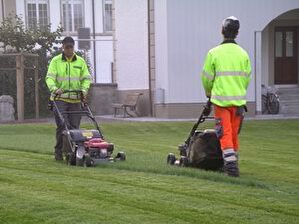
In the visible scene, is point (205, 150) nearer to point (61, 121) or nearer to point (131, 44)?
point (61, 121)

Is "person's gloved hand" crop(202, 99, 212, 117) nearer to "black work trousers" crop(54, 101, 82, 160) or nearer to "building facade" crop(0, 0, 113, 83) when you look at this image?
"black work trousers" crop(54, 101, 82, 160)

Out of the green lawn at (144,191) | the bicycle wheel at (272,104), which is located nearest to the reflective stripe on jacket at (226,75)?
the green lawn at (144,191)

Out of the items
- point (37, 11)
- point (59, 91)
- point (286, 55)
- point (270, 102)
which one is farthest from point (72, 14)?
point (59, 91)

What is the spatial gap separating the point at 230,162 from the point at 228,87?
98cm

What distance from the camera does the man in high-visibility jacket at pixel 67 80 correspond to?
11.1 m

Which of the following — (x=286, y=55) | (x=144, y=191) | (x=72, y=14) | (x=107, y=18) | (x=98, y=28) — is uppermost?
(x=72, y=14)

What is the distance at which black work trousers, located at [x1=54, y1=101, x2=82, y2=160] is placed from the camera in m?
11.1

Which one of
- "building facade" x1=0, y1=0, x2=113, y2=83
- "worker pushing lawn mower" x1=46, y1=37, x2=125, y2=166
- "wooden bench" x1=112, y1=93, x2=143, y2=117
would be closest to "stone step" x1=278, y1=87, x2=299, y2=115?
"wooden bench" x1=112, y1=93, x2=143, y2=117

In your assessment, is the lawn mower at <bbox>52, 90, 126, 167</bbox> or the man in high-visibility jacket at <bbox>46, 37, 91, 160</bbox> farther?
the man in high-visibility jacket at <bbox>46, 37, 91, 160</bbox>

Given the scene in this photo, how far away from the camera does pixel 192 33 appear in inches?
916

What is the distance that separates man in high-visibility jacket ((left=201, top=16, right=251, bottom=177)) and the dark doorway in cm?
1823

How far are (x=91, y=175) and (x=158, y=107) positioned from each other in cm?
1496

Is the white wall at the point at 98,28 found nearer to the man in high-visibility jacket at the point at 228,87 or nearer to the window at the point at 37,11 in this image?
the window at the point at 37,11

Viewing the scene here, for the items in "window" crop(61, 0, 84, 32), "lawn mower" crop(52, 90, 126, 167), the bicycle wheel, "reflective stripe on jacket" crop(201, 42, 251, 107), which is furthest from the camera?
"window" crop(61, 0, 84, 32)
